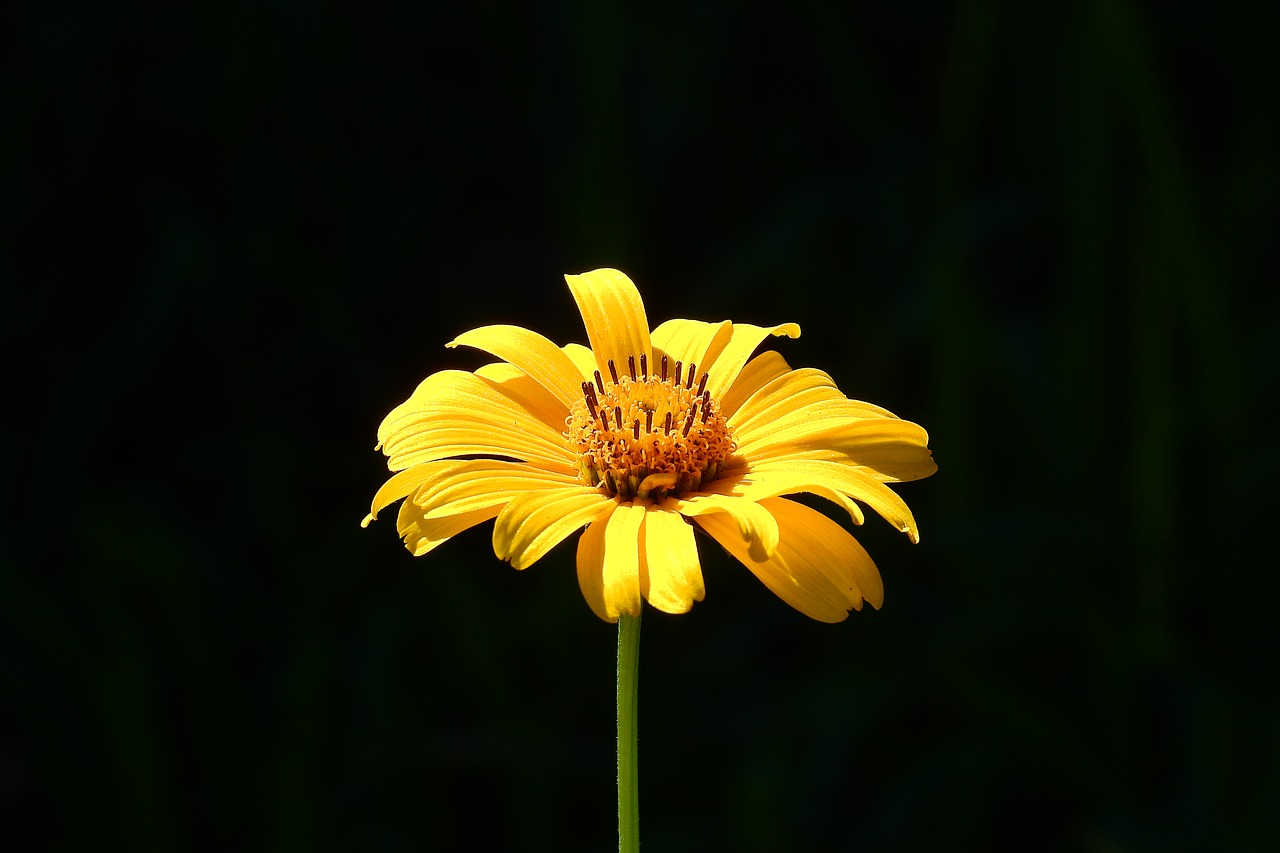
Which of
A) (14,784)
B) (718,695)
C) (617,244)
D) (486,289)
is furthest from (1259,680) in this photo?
(14,784)

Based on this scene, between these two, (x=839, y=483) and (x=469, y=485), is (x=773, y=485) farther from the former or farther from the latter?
(x=469, y=485)

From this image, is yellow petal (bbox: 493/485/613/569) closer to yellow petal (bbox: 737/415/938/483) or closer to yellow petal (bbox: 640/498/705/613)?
yellow petal (bbox: 640/498/705/613)

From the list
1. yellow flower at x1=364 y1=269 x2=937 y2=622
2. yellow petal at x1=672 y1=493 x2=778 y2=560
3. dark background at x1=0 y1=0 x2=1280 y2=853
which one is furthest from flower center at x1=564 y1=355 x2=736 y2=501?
dark background at x1=0 y1=0 x2=1280 y2=853

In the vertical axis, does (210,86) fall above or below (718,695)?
above

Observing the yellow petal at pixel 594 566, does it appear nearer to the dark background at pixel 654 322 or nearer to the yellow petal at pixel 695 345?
the yellow petal at pixel 695 345

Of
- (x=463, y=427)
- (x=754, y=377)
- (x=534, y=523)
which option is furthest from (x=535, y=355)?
(x=534, y=523)

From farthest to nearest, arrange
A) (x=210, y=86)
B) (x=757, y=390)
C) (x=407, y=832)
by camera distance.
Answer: (x=210, y=86) → (x=407, y=832) → (x=757, y=390)

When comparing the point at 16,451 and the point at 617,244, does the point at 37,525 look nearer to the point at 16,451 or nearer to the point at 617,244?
the point at 16,451
